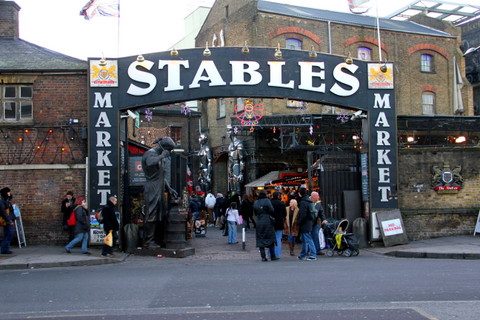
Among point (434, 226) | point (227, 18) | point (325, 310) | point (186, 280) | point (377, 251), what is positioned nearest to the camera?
point (325, 310)

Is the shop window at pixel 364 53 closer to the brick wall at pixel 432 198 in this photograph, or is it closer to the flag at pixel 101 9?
the brick wall at pixel 432 198

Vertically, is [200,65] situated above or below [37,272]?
above

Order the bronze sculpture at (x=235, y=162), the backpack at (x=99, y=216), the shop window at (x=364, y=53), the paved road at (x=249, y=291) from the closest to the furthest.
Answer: the paved road at (x=249, y=291), the backpack at (x=99, y=216), the bronze sculpture at (x=235, y=162), the shop window at (x=364, y=53)

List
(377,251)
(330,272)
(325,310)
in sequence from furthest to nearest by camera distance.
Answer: (377,251), (330,272), (325,310)

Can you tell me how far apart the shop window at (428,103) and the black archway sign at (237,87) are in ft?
69.0

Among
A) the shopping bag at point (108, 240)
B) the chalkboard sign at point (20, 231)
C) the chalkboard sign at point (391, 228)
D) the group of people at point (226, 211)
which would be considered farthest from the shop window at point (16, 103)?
the chalkboard sign at point (391, 228)

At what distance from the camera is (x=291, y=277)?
10.9 meters

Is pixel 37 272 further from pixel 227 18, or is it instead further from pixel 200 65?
pixel 227 18

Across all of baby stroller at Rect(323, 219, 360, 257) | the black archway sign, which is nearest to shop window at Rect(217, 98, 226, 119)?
the black archway sign

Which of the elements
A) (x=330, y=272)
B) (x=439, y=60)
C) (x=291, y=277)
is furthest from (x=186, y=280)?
(x=439, y=60)

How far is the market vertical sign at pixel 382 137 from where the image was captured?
17.5m

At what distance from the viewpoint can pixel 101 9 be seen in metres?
18.8

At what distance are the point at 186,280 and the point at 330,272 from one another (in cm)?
285

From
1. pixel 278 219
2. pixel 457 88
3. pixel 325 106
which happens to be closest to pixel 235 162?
pixel 325 106
